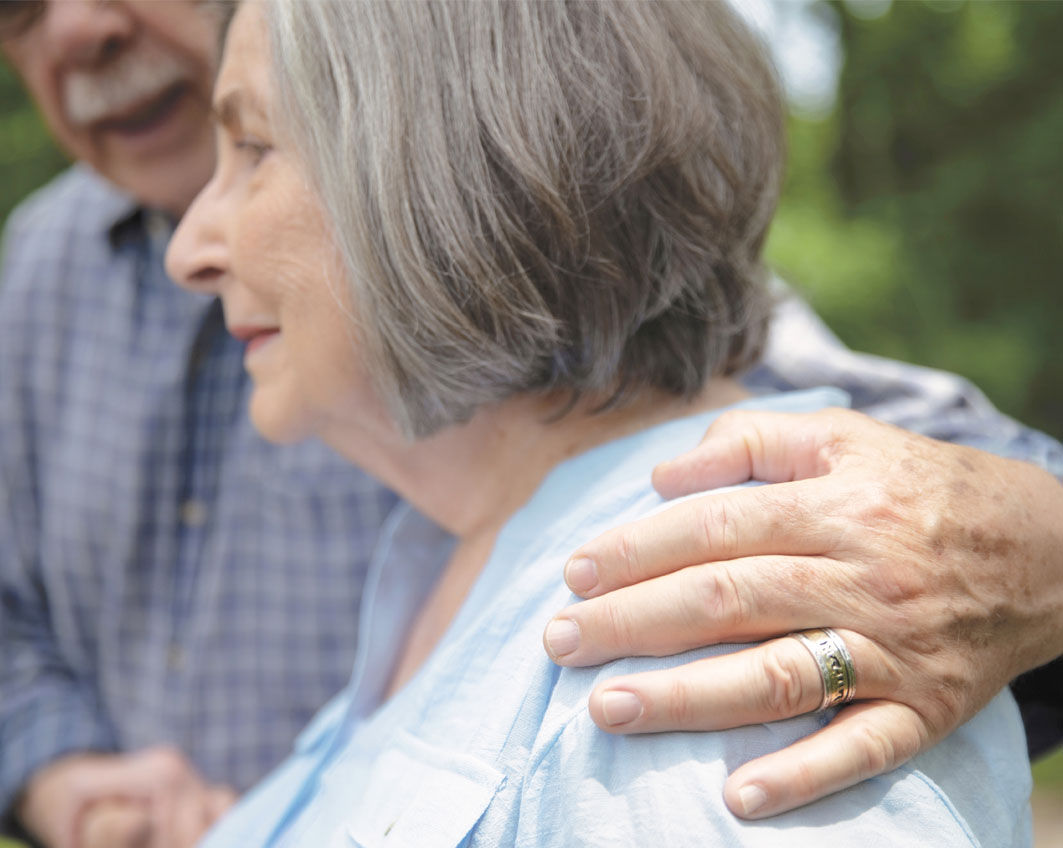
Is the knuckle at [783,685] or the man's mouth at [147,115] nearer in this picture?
the knuckle at [783,685]

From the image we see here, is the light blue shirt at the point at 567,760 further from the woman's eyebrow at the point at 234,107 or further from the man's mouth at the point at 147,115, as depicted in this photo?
the man's mouth at the point at 147,115

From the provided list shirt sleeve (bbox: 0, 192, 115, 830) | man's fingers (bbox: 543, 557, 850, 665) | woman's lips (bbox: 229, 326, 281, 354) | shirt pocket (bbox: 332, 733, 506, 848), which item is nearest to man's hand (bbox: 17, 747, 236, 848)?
shirt sleeve (bbox: 0, 192, 115, 830)

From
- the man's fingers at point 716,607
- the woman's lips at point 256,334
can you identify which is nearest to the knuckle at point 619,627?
the man's fingers at point 716,607

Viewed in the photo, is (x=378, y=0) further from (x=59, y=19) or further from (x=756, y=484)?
(x=59, y=19)

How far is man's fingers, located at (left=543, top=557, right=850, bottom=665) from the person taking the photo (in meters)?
0.90

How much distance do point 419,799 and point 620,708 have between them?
0.97 feet

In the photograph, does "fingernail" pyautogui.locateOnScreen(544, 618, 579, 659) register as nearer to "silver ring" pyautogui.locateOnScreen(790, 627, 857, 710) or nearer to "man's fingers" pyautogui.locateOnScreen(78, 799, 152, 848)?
"silver ring" pyautogui.locateOnScreen(790, 627, 857, 710)

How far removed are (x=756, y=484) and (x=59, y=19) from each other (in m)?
1.53

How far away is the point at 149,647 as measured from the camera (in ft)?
6.88

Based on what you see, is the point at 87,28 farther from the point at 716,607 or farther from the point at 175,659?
the point at 716,607

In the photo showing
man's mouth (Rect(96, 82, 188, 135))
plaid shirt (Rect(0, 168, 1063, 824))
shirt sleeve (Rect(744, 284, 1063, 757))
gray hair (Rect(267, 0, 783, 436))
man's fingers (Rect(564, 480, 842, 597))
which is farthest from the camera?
plaid shirt (Rect(0, 168, 1063, 824))

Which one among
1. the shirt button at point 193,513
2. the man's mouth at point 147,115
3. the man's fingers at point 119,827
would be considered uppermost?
the man's mouth at point 147,115

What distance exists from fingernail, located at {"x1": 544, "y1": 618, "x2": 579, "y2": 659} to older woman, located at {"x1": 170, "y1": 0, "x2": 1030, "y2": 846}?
4 cm

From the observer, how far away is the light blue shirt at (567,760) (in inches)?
34.2
